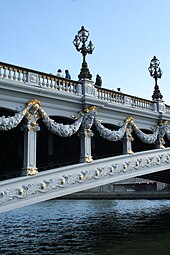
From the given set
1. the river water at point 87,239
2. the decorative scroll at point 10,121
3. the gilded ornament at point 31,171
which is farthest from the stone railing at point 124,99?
the river water at point 87,239

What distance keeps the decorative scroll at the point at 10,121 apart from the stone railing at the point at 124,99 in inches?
163

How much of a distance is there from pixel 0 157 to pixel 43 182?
3.34m

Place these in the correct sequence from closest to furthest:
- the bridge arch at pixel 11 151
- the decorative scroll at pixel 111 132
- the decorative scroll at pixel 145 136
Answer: the bridge arch at pixel 11 151 → the decorative scroll at pixel 111 132 → the decorative scroll at pixel 145 136

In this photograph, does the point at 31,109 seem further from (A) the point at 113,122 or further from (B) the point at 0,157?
(A) the point at 113,122

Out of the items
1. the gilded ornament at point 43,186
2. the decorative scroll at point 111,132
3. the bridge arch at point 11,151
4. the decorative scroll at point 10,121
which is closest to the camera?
the decorative scroll at point 10,121

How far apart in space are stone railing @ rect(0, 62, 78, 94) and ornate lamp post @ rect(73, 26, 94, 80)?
23.9 inches

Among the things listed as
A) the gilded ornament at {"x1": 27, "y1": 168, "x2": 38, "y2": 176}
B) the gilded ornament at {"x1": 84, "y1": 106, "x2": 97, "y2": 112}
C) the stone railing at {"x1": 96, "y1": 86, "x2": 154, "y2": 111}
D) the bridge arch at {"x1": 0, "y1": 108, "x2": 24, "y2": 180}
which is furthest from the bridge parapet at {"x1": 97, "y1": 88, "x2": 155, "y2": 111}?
the gilded ornament at {"x1": 27, "y1": 168, "x2": 38, "y2": 176}

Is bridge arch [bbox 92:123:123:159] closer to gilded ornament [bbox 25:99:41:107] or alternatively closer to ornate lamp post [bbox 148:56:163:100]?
ornate lamp post [bbox 148:56:163:100]

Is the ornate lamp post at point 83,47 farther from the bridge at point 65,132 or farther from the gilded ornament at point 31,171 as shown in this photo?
the gilded ornament at point 31,171

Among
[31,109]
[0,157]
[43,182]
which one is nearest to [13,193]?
[43,182]

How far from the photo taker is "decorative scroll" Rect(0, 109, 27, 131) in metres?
9.96

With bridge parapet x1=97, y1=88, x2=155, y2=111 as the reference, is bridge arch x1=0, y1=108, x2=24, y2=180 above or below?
below

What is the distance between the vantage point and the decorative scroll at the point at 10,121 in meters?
9.96

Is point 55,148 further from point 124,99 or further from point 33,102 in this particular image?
point 33,102
